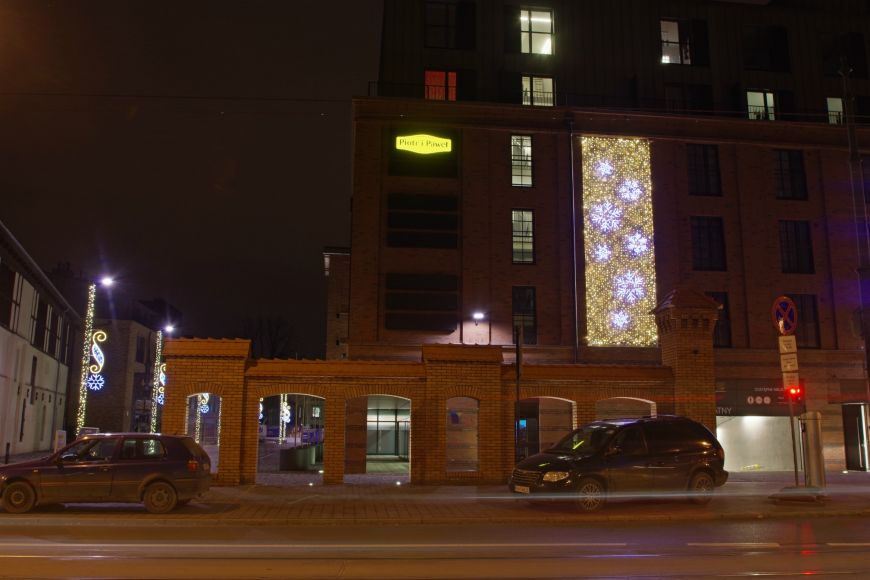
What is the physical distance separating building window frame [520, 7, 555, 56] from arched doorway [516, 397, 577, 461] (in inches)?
567

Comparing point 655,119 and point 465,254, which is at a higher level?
point 655,119

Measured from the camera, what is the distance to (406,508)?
603 inches

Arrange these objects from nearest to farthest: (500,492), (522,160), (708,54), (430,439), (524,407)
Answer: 1. (500,492)
2. (430,439)
3. (524,407)
4. (522,160)
5. (708,54)

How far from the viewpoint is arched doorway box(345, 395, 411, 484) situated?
25859mm

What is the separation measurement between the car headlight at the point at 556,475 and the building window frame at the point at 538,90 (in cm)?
1910

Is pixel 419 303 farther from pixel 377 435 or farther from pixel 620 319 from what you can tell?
pixel 620 319

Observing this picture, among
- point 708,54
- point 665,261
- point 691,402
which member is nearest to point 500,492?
point 691,402

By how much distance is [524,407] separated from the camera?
91.2 ft

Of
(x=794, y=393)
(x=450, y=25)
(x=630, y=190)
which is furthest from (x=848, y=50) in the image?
(x=794, y=393)

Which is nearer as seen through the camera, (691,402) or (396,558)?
(396,558)

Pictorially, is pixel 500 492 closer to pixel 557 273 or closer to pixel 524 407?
pixel 524 407

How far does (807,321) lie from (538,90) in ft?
46.9

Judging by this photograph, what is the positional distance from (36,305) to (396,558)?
120 ft

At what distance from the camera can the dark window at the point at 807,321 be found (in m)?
29.8
